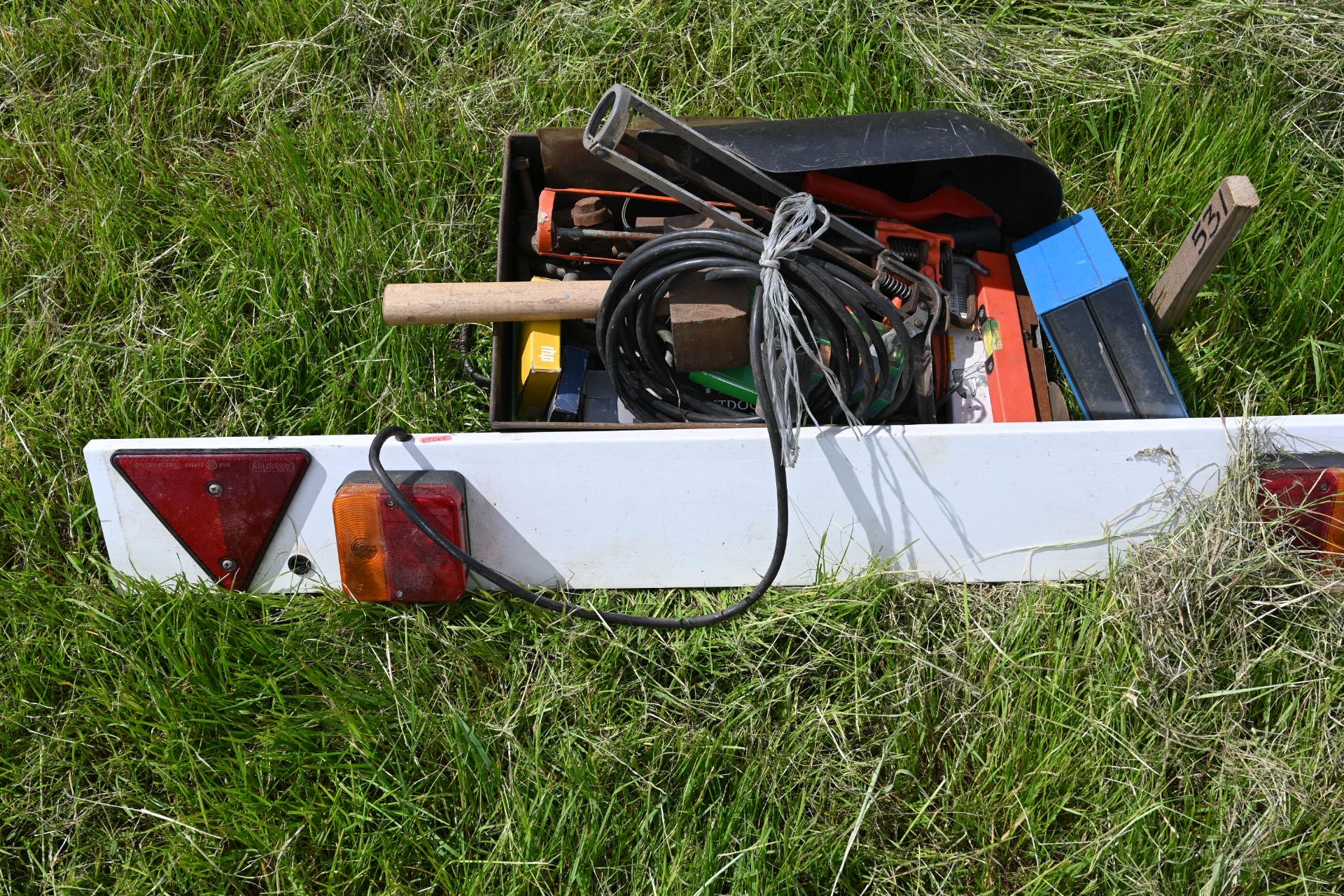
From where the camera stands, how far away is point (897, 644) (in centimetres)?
216

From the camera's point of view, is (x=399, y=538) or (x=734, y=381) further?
(x=734, y=381)

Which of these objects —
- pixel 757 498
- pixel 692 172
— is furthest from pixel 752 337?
pixel 692 172

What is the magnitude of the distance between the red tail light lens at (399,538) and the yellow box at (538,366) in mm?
351

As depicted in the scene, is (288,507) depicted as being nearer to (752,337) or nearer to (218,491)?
(218,491)

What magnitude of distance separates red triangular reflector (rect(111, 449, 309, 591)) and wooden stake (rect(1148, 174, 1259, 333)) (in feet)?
6.30

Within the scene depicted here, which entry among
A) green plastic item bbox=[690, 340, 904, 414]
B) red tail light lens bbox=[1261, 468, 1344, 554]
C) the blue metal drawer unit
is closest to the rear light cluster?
green plastic item bbox=[690, 340, 904, 414]

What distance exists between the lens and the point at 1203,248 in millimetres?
2232

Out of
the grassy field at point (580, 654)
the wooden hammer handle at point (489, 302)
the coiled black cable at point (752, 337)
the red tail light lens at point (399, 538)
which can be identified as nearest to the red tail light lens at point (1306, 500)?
the grassy field at point (580, 654)

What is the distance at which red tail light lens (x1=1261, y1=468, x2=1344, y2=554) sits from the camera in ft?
6.66

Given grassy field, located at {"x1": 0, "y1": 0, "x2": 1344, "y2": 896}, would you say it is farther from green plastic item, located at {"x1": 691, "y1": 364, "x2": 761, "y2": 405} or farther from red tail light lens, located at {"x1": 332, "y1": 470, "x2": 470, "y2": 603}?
green plastic item, located at {"x1": 691, "y1": 364, "x2": 761, "y2": 405}

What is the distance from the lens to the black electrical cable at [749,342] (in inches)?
79.4

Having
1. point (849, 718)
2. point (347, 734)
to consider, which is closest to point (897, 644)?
point (849, 718)

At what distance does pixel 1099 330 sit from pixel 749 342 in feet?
2.61

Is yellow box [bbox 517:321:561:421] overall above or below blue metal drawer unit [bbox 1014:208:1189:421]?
below
